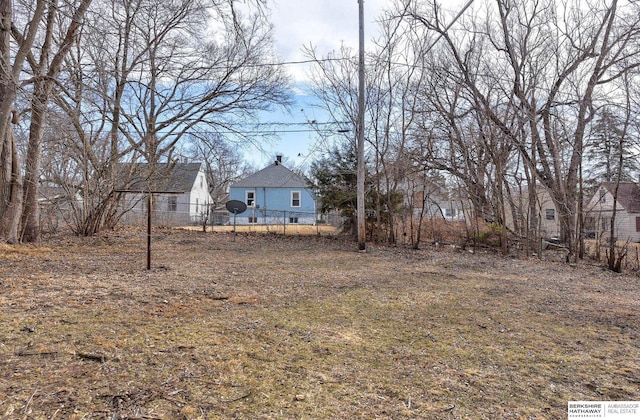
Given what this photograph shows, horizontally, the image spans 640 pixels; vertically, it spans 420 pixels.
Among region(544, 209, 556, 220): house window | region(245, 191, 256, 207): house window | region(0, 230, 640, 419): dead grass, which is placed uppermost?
region(245, 191, 256, 207): house window

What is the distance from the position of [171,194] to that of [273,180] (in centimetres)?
1509

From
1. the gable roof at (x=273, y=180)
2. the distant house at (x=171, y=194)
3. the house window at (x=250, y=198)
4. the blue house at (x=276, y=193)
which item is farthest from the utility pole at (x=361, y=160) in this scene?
the house window at (x=250, y=198)

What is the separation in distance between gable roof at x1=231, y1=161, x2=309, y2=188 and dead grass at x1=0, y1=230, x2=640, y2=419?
20.5m

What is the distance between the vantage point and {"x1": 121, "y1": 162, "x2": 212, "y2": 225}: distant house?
11.9 metres

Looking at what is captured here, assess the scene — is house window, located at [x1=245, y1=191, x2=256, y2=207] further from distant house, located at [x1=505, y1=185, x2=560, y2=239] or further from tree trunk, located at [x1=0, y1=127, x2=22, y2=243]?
tree trunk, located at [x1=0, y1=127, x2=22, y2=243]

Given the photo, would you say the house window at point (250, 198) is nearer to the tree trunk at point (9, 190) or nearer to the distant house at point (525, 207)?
the distant house at point (525, 207)

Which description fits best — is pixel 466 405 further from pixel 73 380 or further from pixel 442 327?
pixel 73 380

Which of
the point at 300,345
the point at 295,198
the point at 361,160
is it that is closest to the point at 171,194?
the point at 361,160

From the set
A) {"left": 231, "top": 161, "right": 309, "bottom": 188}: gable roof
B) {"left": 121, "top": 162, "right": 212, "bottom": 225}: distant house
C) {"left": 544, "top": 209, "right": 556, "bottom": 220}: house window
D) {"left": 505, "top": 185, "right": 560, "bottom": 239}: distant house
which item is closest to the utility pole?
{"left": 505, "top": 185, "right": 560, "bottom": 239}: distant house

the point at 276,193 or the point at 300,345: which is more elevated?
the point at 276,193

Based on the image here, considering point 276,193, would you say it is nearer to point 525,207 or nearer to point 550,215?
point 550,215

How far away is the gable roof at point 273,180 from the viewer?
26422 mm

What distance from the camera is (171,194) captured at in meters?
11.7

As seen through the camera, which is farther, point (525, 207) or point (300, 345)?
point (525, 207)
